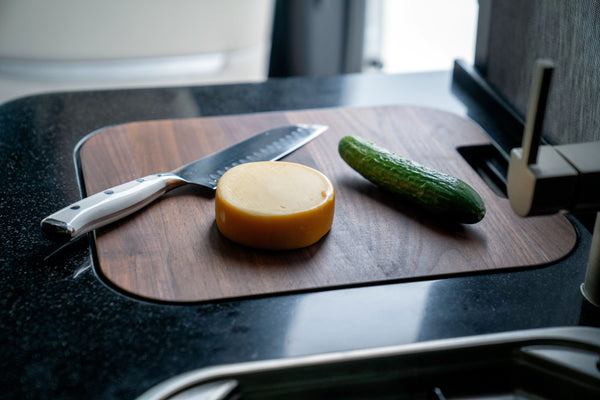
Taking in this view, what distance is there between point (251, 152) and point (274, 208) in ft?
0.67

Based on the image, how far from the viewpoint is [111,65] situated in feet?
5.79

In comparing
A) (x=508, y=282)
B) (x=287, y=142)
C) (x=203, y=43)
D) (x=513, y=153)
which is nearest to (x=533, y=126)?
(x=513, y=153)

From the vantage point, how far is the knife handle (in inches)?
25.3

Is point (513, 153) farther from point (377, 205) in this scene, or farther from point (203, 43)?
point (203, 43)

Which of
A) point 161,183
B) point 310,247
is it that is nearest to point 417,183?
point 310,247

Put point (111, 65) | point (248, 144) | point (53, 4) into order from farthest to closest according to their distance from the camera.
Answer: point (111, 65)
point (53, 4)
point (248, 144)

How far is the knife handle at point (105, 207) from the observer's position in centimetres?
64

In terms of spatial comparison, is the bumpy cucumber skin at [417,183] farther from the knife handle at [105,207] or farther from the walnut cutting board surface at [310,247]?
the knife handle at [105,207]

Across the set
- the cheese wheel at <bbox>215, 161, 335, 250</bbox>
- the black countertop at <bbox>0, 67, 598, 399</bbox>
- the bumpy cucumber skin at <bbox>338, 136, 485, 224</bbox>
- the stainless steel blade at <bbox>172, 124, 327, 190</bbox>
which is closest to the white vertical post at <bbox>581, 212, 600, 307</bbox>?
the black countertop at <bbox>0, 67, 598, 399</bbox>

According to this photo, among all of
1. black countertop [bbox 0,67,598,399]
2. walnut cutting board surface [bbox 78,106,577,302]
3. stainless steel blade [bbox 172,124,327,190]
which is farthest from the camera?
stainless steel blade [bbox 172,124,327,190]

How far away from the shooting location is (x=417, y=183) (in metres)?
0.72

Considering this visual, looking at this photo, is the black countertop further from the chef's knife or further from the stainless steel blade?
the stainless steel blade

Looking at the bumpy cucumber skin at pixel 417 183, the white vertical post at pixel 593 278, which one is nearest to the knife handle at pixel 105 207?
the bumpy cucumber skin at pixel 417 183

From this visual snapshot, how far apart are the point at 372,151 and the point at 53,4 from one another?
1.24m
